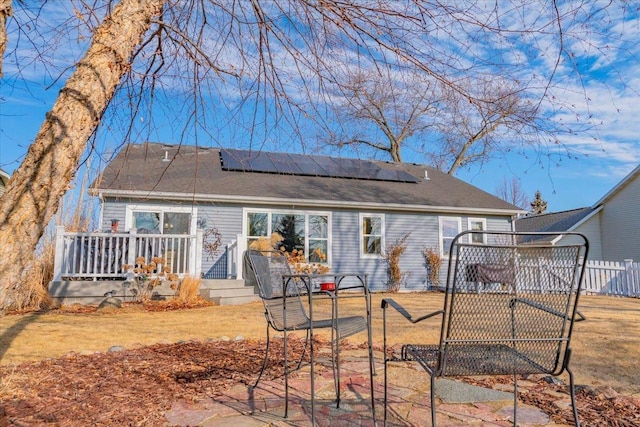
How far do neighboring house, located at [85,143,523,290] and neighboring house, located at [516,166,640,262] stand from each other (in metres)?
6.82

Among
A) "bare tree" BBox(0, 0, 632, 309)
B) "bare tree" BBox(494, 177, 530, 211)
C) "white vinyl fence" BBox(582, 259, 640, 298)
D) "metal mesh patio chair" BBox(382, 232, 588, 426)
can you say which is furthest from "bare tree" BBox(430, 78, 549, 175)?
"bare tree" BBox(494, 177, 530, 211)

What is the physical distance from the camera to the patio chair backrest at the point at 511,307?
185cm

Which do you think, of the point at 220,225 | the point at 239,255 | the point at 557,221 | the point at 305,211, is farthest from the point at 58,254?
the point at 557,221

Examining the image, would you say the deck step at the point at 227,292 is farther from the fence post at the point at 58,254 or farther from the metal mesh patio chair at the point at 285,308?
the metal mesh patio chair at the point at 285,308

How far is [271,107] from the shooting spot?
12.1ft

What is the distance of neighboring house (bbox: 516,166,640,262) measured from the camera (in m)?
16.7

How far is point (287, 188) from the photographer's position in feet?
39.5

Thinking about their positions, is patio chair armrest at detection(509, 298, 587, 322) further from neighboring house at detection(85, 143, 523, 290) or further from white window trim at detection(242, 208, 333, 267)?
white window trim at detection(242, 208, 333, 267)

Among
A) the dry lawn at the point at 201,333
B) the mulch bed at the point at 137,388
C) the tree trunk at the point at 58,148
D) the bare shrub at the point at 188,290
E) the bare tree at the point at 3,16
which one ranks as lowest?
the dry lawn at the point at 201,333

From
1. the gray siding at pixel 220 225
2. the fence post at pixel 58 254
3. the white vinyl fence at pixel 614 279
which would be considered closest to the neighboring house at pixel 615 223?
the white vinyl fence at pixel 614 279

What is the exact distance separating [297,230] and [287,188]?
49.1 inches

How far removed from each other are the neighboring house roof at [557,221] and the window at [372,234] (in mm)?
10295

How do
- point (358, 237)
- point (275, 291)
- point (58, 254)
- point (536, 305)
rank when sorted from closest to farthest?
point (536, 305) → point (275, 291) → point (58, 254) → point (358, 237)

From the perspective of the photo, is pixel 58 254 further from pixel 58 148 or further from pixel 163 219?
pixel 58 148
